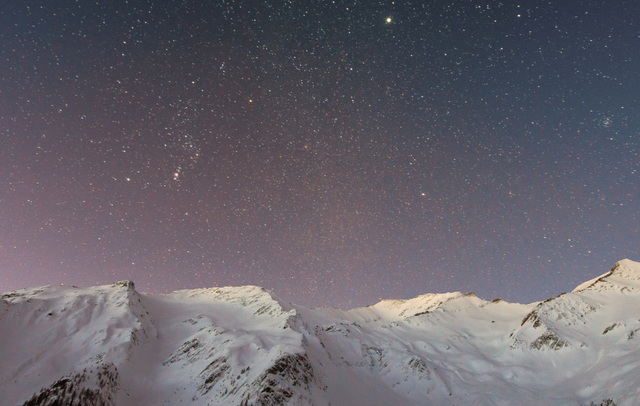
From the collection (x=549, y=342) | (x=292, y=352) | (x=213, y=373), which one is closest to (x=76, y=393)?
(x=213, y=373)

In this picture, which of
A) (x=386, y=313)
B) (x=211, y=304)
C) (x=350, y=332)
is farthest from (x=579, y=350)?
(x=211, y=304)

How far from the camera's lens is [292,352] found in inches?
1684

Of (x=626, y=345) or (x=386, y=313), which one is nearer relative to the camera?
(x=626, y=345)

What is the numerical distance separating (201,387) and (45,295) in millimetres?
38150

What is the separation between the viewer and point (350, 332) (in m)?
87.0

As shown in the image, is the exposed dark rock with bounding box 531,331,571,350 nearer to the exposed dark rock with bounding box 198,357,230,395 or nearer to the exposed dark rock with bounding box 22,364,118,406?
the exposed dark rock with bounding box 198,357,230,395

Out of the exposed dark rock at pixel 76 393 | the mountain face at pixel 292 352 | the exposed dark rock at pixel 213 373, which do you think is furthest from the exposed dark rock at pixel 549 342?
the exposed dark rock at pixel 76 393

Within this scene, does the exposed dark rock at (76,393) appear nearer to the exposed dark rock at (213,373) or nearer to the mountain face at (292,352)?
the mountain face at (292,352)

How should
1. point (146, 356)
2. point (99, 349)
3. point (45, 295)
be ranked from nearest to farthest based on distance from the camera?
point (99, 349) < point (146, 356) < point (45, 295)

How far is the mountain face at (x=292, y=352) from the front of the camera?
3756 centimetres

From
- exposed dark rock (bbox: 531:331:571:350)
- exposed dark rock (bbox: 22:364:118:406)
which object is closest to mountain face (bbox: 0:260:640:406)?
exposed dark rock (bbox: 22:364:118:406)

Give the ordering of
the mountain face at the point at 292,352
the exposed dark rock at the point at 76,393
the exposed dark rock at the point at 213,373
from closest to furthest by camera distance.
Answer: the exposed dark rock at the point at 76,393 → the mountain face at the point at 292,352 → the exposed dark rock at the point at 213,373

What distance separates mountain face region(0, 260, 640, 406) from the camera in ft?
123

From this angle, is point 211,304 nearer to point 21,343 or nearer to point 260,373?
point 21,343
